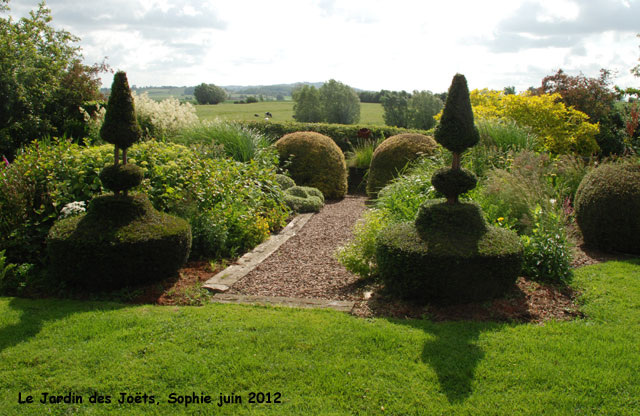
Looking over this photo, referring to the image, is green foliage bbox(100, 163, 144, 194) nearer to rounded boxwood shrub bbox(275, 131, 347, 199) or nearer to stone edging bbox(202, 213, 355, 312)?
stone edging bbox(202, 213, 355, 312)

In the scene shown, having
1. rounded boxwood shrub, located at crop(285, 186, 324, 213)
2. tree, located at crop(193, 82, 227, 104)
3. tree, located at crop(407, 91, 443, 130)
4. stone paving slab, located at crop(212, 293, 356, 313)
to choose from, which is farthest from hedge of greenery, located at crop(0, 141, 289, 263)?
tree, located at crop(193, 82, 227, 104)

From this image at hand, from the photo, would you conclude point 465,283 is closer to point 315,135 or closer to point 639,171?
point 639,171

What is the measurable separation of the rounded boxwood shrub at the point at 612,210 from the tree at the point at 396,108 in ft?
96.2

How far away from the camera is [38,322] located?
163 inches

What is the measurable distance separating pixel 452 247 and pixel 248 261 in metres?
2.99

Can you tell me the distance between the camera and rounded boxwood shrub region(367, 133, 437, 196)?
1100 cm

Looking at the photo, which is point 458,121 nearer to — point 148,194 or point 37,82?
point 148,194

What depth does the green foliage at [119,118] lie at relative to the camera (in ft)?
16.5

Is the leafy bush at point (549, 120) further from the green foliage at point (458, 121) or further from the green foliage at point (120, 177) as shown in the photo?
the green foliage at point (120, 177)

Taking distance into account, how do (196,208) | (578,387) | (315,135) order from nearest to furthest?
1. (578,387)
2. (196,208)
3. (315,135)

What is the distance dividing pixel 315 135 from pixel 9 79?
1029 cm

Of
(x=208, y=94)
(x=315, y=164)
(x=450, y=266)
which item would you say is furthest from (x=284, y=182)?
(x=208, y=94)

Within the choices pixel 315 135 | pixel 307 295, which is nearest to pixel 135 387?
pixel 307 295

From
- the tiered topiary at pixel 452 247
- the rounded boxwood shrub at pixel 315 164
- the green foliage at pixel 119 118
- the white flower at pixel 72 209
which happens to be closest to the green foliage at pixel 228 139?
the rounded boxwood shrub at pixel 315 164
